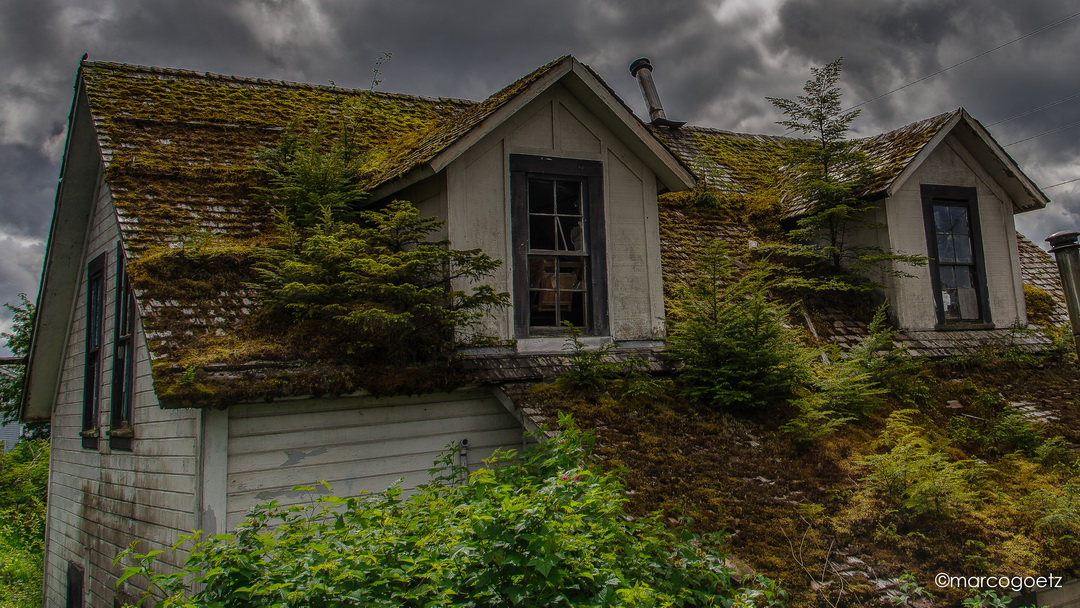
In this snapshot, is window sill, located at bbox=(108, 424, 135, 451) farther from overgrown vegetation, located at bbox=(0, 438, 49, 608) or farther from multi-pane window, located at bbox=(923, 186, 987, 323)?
multi-pane window, located at bbox=(923, 186, 987, 323)

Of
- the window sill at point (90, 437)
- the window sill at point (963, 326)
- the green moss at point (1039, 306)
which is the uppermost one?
the green moss at point (1039, 306)

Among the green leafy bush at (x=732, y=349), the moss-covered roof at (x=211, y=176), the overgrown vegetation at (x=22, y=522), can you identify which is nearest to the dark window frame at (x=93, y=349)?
the moss-covered roof at (x=211, y=176)

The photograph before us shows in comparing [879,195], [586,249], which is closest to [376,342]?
[586,249]

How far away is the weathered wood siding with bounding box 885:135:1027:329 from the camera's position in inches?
368

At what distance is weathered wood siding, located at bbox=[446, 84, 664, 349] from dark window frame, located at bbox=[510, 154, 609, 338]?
0.07 metres

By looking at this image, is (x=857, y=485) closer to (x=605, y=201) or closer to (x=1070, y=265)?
(x=605, y=201)

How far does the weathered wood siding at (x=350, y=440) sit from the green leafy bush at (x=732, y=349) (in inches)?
75.4

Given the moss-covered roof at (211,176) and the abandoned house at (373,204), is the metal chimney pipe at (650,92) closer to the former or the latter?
the abandoned house at (373,204)

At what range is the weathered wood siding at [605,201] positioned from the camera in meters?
7.32

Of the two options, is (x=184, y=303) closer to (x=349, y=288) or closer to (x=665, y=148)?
(x=349, y=288)

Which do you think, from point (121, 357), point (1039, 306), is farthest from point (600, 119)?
point (1039, 306)

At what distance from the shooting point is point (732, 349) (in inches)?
280

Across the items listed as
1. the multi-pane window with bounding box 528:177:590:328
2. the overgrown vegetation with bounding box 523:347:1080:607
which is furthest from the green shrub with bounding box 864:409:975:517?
the multi-pane window with bounding box 528:177:590:328

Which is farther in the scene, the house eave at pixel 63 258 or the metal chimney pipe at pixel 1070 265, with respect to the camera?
the house eave at pixel 63 258
